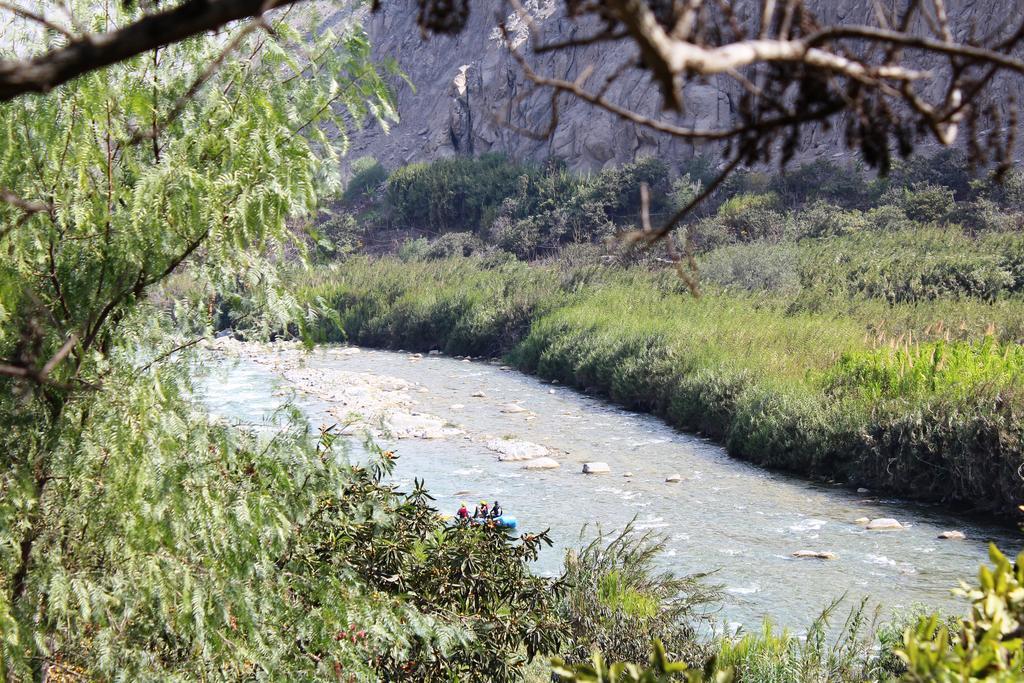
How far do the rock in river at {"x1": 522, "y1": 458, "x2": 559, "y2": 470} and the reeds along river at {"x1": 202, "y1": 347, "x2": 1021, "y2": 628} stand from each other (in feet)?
0.31

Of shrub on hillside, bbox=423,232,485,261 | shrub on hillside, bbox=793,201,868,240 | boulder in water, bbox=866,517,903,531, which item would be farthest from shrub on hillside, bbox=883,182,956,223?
boulder in water, bbox=866,517,903,531

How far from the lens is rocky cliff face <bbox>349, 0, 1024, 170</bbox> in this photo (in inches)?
1220

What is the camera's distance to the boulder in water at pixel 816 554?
8023mm

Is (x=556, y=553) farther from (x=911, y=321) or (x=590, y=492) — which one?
(x=911, y=321)

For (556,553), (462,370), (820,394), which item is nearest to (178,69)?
(556,553)

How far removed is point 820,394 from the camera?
11.7m

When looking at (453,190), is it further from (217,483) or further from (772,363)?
(217,483)

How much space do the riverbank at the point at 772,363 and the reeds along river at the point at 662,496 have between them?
0.39m

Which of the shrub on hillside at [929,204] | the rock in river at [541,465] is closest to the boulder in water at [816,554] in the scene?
the rock in river at [541,465]

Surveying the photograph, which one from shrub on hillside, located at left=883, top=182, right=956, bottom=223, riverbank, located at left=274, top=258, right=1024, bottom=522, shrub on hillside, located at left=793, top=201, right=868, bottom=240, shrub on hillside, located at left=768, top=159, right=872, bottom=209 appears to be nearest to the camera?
riverbank, located at left=274, top=258, right=1024, bottom=522

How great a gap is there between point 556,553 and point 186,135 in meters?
5.47

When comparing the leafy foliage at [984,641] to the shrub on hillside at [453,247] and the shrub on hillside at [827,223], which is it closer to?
the shrub on hillside at [827,223]

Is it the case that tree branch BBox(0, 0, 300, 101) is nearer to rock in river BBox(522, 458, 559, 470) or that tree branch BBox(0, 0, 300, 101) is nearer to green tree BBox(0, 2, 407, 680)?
green tree BBox(0, 2, 407, 680)

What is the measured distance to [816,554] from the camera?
318 inches
